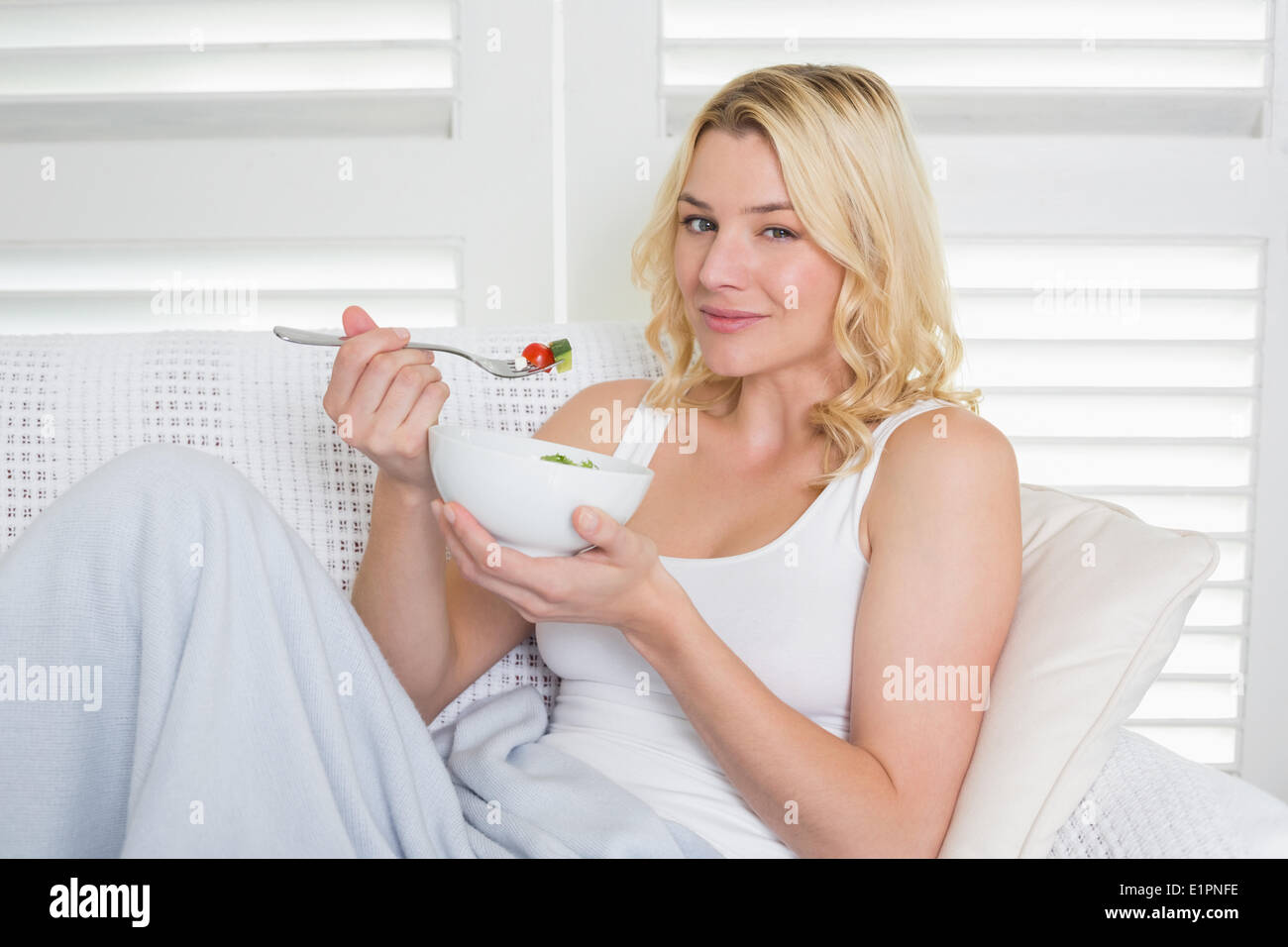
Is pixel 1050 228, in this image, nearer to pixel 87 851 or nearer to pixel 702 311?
pixel 702 311

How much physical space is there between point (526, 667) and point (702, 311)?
48 centimetres

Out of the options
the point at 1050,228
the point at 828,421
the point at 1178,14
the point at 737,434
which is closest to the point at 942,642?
the point at 828,421

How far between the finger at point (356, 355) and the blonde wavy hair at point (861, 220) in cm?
46

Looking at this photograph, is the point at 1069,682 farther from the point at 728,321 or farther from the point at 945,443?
the point at 728,321

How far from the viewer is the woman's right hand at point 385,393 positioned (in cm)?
100

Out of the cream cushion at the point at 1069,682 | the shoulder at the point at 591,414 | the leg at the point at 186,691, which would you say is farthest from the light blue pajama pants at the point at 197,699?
the shoulder at the point at 591,414

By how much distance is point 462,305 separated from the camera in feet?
5.63

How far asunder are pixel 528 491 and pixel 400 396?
25 cm

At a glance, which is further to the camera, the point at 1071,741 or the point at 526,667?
the point at 526,667

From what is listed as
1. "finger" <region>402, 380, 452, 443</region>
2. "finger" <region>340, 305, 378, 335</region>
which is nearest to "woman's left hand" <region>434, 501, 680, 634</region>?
"finger" <region>402, 380, 452, 443</region>

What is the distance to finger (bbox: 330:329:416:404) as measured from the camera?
1.00m

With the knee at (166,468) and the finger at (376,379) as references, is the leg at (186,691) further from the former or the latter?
the finger at (376,379)

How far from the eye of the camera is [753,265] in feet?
3.84

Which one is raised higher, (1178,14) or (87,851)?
(1178,14)
